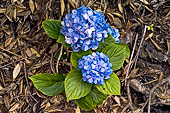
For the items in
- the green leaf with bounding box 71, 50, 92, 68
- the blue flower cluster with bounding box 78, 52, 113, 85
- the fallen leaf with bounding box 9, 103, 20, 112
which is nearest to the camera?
the blue flower cluster with bounding box 78, 52, 113, 85

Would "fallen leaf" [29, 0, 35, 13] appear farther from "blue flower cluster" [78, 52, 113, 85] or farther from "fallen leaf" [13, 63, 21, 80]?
"blue flower cluster" [78, 52, 113, 85]

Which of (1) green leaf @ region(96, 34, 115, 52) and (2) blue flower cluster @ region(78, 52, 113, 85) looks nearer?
(2) blue flower cluster @ region(78, 52, 113, 85)

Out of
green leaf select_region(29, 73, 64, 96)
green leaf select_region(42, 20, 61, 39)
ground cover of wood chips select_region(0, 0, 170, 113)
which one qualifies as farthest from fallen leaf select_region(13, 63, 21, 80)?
green leaf select_region(42, 20, 61, 39)

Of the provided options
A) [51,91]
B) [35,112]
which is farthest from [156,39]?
[35,112]

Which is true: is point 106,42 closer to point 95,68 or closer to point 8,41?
point 95,68

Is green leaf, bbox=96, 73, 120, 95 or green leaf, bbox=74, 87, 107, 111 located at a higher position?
green leaf, bbox=96, 73, 120, 95

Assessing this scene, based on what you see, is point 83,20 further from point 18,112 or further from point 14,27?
point 18,112

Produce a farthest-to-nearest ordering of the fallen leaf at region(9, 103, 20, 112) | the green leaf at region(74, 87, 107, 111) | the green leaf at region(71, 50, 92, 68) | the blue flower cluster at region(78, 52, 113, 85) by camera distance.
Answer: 1. the fallen leaf at region(9, 103, 20, 112)
2. the green leaf at region(74, 87, 107, 111)
3. the green leaf at region(71, 50, 92, 68)
4. the blue flower cluster at region(78, 52, 113, 85)

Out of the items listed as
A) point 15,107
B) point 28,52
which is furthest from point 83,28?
point 15,107
